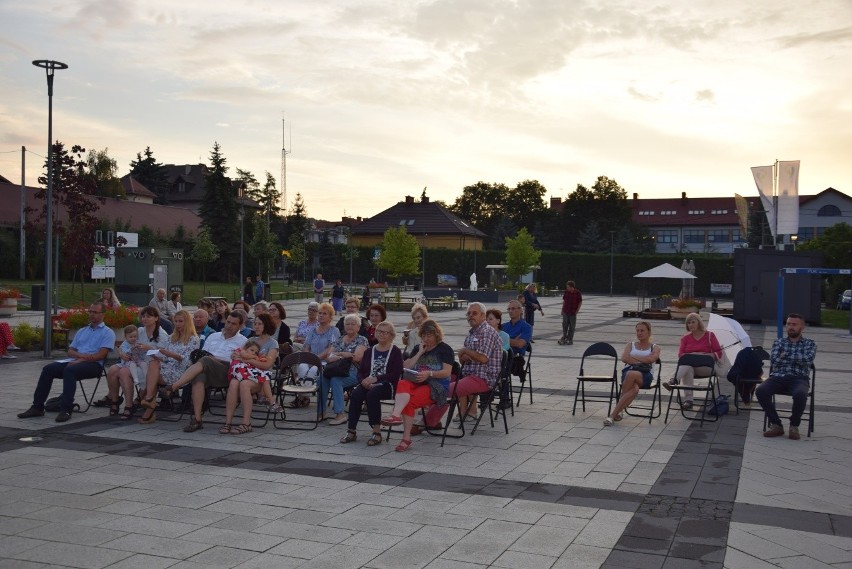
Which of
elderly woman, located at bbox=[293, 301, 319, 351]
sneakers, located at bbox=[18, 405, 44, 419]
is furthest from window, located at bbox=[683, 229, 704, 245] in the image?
sneakers, located at bbox=[18, 405, 44, 419]

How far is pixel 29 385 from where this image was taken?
12.8 metres

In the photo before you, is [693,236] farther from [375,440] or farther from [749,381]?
[375,440]

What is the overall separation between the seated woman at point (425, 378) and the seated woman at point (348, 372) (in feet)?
3.98

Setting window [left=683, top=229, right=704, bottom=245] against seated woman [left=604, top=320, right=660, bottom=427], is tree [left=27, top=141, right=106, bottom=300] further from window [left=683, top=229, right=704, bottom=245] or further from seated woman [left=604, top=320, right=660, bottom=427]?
window [left=683, top=229, right=704, bottom=245]

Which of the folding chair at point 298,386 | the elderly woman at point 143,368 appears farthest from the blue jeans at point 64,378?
the folding chair at point 298,386

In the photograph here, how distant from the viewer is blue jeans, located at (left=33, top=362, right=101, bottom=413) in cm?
1004

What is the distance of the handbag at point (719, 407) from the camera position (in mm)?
10609

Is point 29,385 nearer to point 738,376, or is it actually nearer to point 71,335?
point 71,335

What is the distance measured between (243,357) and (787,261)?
27064 mm

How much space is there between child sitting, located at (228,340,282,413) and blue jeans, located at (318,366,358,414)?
0.57m

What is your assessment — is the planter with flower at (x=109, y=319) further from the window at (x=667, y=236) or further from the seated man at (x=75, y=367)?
the window at (x=667, y=236)

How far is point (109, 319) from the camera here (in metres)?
→ 16.0

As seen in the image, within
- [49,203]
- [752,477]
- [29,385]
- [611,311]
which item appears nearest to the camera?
[752,477]

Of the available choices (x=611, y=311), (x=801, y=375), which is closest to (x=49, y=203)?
(x=801, y=375)
